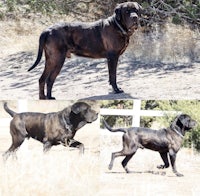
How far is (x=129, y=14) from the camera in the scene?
6.38 metres

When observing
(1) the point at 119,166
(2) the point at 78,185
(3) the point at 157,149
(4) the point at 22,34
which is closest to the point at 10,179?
(2) the point at 78,185

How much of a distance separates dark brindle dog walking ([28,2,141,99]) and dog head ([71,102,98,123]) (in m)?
0.94

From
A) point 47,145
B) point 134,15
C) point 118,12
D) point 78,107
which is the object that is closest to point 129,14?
point 134,15

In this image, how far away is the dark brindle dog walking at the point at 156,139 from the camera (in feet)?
19.4

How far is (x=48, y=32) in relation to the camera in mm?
6652

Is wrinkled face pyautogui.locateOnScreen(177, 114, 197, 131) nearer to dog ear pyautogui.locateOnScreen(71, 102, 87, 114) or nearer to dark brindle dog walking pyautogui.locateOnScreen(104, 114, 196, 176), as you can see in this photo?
dark brindle dog walking pyautogui.locateOnScreen(104, 114, 196, 176)

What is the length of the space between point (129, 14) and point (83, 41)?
67 cm

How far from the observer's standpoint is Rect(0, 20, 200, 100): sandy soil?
827 cm

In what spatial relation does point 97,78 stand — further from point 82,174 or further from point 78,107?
point 82,174

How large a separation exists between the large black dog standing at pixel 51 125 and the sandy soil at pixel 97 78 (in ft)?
4.77

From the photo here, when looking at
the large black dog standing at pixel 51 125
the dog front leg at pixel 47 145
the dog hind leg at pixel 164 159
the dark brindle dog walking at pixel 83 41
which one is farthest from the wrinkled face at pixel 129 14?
the dog front leg at pixel 47 145

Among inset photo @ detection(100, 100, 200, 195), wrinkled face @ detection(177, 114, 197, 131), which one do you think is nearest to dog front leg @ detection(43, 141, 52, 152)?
inset photo @ detection(100, 100, 200, 195)

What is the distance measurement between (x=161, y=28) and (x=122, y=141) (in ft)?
20.3

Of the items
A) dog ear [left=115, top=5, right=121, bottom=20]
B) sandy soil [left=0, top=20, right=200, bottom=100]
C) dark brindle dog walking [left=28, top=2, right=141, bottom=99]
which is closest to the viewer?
dog ear [left=115, top=5, right=121, bottom=20]
